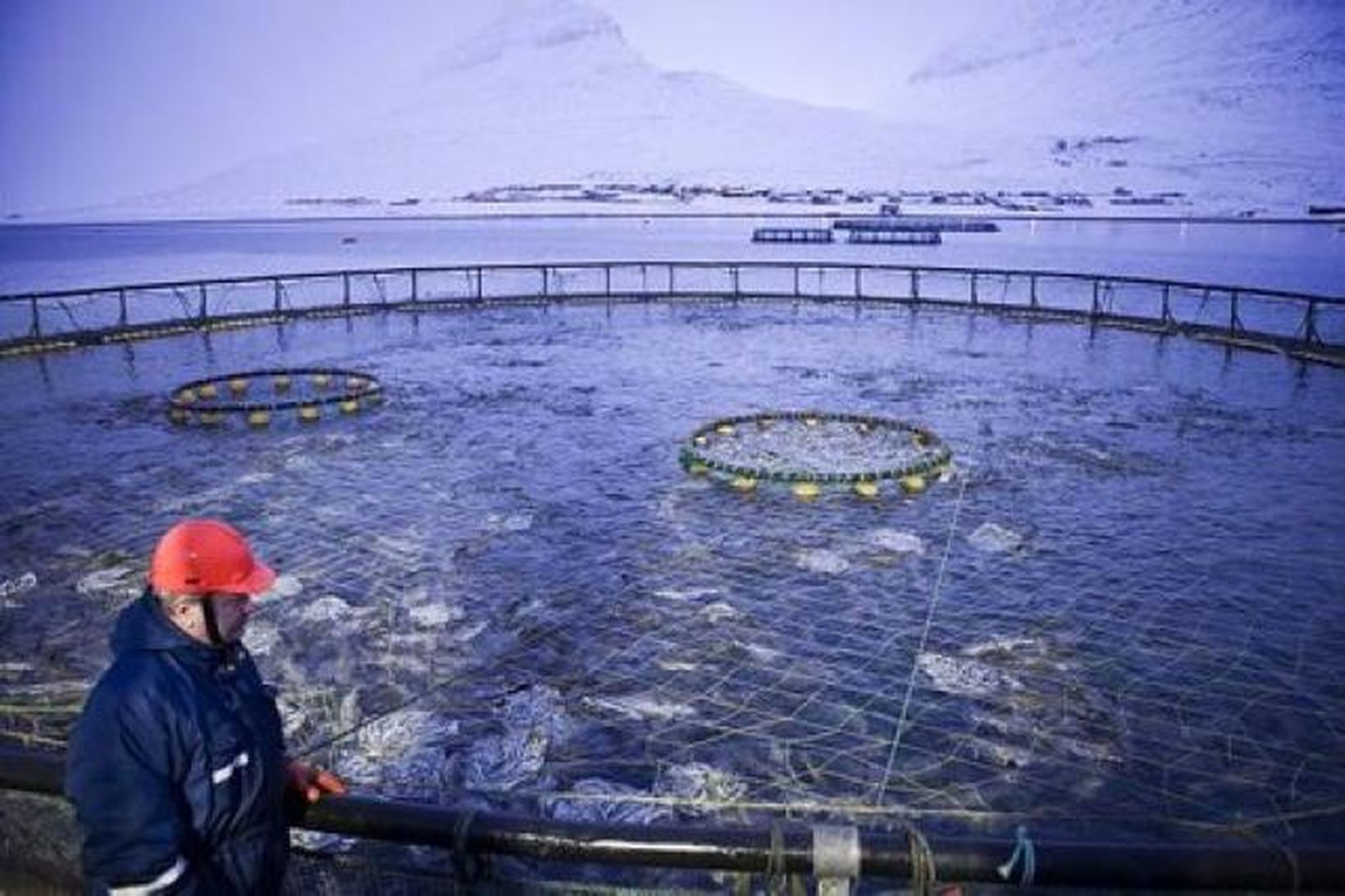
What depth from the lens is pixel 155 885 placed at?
9.37 feet

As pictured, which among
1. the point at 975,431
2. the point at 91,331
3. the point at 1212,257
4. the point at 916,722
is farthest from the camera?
the point at 1212,257

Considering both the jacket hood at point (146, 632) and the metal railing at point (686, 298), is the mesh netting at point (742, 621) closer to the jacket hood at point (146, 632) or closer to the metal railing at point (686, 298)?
the jacket hood at point (146, 632)

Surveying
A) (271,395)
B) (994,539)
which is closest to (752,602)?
(994,539)

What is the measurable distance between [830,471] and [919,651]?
6.02 meters

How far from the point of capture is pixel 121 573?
438 inches

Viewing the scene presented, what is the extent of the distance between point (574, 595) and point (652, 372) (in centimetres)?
1370

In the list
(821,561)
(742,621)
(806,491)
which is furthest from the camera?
(806,491)

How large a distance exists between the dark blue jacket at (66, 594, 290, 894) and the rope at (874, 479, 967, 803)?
518cm

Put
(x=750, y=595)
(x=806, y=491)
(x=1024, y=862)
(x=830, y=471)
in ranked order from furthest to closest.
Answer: (x=830, y=471), (x=806, y=491), (x=750, y=595), (x=1024, y=862)

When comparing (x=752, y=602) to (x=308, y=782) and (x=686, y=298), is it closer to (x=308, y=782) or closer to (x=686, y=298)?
(x=308, y=782)

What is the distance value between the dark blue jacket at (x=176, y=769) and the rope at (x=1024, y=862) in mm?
2414

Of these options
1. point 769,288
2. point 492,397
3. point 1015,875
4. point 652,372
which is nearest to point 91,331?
point 492,397

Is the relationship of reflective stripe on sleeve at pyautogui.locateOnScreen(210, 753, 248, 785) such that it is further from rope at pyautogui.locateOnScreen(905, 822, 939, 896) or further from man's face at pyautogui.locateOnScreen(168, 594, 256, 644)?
rope at pyautogui.locateOnScreen(905, 822, 939, 896)

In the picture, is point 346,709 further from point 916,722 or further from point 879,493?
point 879,493
